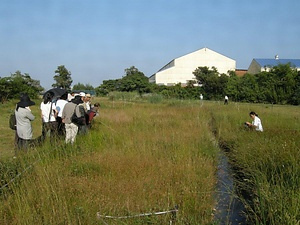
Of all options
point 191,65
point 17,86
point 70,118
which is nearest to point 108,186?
point 70,118

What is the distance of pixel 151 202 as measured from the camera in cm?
358

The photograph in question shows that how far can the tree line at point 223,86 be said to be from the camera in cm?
2414

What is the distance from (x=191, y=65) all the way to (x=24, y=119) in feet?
171

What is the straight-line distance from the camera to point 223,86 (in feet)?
122

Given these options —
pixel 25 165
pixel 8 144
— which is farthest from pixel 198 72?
pixel 25 165

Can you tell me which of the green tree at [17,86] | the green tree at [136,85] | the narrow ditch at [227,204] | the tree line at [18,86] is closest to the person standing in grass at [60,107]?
the narrow ditch at [227,204]

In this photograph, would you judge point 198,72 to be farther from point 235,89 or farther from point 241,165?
point 241,165

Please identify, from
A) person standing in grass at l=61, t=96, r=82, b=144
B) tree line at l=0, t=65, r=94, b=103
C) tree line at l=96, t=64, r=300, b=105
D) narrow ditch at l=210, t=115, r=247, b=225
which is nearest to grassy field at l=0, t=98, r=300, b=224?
narrow ditch at l=210, t=115, r=247, b=225

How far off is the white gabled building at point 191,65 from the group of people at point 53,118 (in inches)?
1919

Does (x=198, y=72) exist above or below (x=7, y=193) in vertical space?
above

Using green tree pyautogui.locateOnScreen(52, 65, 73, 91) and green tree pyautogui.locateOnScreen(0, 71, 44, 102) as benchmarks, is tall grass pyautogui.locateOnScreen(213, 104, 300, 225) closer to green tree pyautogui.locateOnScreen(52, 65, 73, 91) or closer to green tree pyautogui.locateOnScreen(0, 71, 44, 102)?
green tree pyautogui.locateOnScreen(0, 71, 44, 102)

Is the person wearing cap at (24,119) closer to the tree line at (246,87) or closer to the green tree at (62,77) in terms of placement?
the tree line at (246,87)

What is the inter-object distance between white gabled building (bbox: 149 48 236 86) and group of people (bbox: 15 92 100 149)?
4875 centimetres

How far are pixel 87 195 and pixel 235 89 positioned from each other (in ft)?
113
